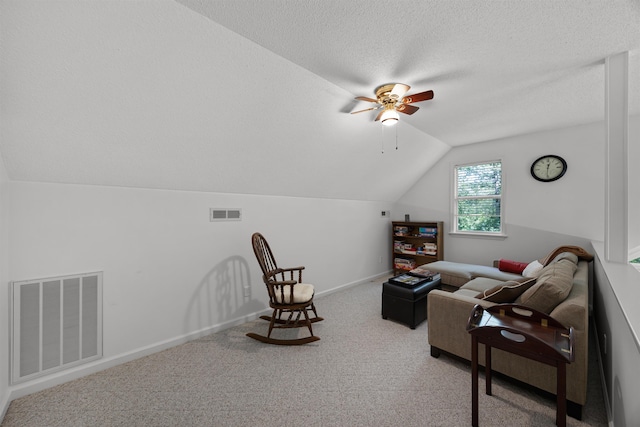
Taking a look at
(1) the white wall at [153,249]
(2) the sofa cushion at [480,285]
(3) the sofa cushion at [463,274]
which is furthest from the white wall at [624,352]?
(1) the white wall at [153,249]

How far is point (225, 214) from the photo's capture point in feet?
9.47

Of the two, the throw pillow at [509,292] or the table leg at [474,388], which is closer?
the table leg at [474,388]

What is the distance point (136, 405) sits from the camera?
1759 millimetres

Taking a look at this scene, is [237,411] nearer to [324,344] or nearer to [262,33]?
[324,344]

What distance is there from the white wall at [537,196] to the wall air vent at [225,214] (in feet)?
12.2

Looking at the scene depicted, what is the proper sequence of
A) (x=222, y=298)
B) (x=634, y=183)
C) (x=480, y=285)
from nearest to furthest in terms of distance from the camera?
(x=222, y=298) → (x=480, y=285) → (x=634, y=183)

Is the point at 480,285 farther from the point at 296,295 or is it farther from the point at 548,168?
the point at 548,168

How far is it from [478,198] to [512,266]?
4.19ft

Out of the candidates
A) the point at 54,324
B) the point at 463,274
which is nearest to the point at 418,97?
the point at 463,274

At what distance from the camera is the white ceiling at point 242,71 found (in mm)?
1465

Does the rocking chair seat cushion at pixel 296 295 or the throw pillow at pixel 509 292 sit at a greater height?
the throw pillow at pixel 509 292

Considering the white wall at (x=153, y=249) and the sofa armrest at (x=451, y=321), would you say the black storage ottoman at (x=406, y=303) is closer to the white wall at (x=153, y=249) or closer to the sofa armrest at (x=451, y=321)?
the sofa armrest at (x=451, y=321)

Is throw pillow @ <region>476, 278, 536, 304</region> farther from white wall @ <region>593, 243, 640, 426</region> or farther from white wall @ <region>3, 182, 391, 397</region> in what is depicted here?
white wall @ <region>3, 182, 391, 397</region>

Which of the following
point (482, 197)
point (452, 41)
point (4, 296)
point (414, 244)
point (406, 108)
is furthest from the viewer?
point (414, 244)
